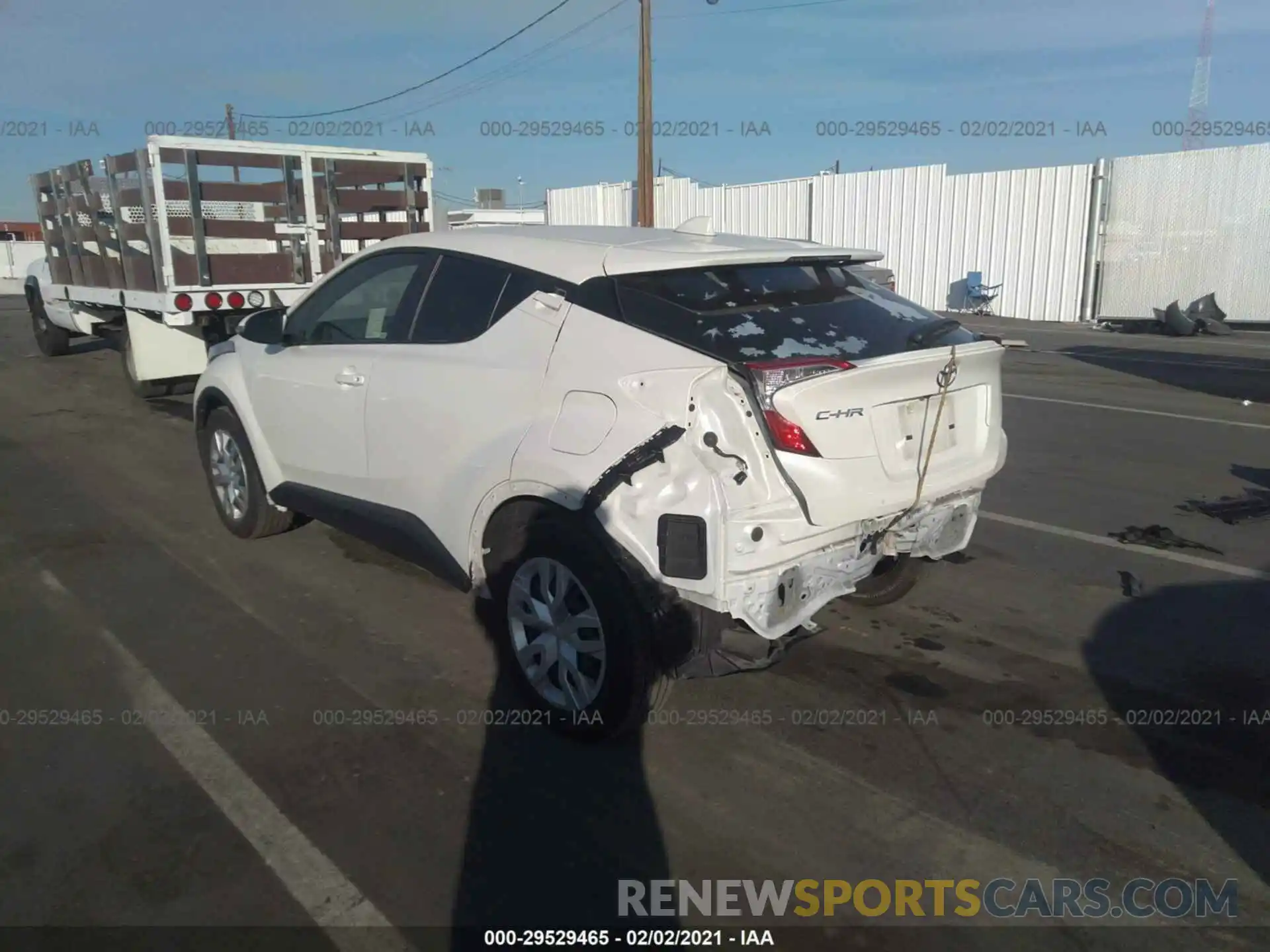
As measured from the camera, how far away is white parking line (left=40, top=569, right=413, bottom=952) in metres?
2.71

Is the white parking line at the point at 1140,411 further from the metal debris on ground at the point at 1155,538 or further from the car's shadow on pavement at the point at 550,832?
the car's shadow on pavement at the point at 550,832

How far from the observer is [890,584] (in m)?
4.80

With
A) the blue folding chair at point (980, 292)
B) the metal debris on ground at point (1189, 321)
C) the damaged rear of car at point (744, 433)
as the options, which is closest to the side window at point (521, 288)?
the damaged rear of car at point (744, 433)

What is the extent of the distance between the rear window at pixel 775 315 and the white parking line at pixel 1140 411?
5694 mm

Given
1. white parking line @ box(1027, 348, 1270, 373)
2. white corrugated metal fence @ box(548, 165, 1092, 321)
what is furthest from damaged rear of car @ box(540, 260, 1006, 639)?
white corrugated metal fence @ box(548, 165, 1092, 321)

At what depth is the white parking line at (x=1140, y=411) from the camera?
9633 mm

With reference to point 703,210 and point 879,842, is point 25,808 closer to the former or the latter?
point 879,842

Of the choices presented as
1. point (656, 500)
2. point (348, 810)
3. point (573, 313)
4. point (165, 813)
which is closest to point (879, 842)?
point (656, 500)

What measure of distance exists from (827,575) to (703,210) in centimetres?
2709

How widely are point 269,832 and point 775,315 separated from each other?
8.12 feet

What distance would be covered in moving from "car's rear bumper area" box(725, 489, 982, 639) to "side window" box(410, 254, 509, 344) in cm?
157

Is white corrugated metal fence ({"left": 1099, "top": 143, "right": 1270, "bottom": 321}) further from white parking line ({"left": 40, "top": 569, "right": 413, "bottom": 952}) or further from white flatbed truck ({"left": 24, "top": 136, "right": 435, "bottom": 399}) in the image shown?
white parking line ({"left": 40, "top": 569, "right": 413, "bottom": 952})

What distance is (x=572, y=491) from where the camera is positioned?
341 centimetres

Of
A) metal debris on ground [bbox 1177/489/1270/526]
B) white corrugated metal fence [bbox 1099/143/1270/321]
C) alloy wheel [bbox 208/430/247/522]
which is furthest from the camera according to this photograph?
white corrugated metal fence [bbox 1099/143/1270/321]
